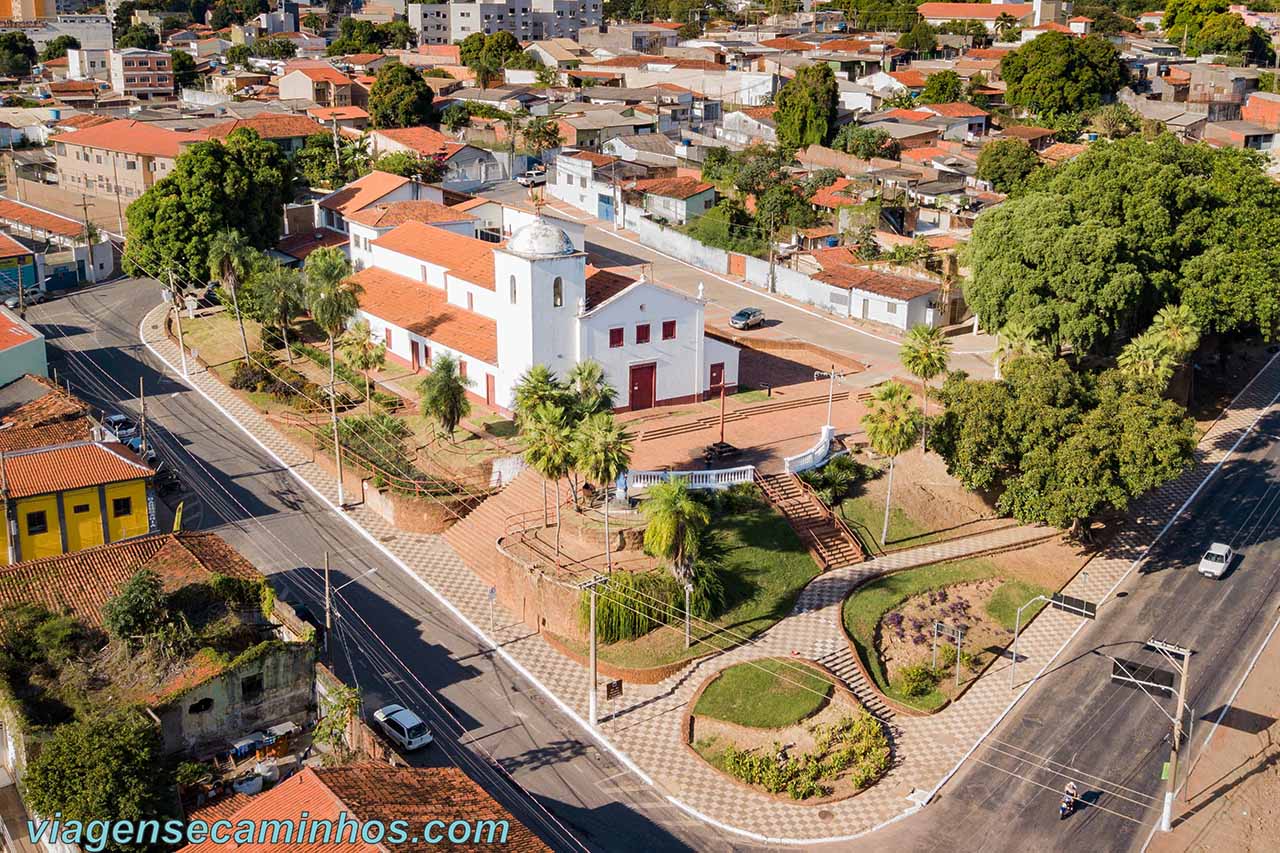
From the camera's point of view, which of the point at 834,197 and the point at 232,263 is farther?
the point at 834,197

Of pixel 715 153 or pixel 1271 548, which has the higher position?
pixel 715 153

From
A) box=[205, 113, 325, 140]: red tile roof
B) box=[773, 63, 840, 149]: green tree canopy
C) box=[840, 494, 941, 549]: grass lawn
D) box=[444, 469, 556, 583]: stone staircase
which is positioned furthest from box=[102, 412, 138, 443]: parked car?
box=[773, 63, 840, 149]: green tree canopy

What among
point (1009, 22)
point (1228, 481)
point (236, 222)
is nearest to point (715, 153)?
point (236, 222)

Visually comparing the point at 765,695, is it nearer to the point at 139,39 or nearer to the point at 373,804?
the point at 373,804

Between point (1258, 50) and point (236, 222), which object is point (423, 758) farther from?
point (1258, 50)

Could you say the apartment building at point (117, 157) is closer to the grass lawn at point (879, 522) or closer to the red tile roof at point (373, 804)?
the grass lawn at point (879, 522)

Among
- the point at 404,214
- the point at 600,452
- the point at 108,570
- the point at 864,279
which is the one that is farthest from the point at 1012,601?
the point at 404,214
